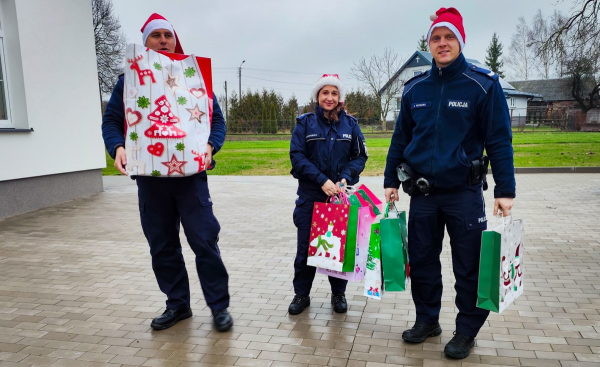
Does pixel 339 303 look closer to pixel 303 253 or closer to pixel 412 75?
pixel 303 253

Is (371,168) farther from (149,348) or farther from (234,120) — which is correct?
(234,120)

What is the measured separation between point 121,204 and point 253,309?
6105mm

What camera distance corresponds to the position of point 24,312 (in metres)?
3.93

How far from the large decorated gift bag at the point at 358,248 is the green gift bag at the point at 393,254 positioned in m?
0.20

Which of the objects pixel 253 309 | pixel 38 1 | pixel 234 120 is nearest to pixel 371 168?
pixel 38 1

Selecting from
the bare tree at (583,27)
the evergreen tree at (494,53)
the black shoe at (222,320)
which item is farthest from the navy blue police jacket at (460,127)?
the evergreen tree at (494,53)

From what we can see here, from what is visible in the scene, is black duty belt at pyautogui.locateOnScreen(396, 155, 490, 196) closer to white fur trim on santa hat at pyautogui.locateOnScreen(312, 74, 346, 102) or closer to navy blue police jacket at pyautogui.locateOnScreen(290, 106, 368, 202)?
navy blue police jacket at pyautogui.locateOnScreen(290, 106, 368, 202)

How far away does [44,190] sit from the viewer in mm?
8781

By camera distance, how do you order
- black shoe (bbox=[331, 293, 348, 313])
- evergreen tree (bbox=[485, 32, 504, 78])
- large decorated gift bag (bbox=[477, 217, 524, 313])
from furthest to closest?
evergreen tree (bbox=[485, 32, 504, 78])
black shoe (bbox=[331, 293, 348, 313])
large decorated gift bag (bbox=[477, 217, 524, 313])

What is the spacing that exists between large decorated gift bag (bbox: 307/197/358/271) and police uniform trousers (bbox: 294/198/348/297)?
0.16m

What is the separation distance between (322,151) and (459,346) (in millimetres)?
1683

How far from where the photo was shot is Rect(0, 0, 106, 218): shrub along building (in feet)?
25.9

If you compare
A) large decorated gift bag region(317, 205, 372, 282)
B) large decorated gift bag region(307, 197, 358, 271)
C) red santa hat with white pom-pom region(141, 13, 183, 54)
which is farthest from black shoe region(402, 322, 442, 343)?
red santa hat with white pom-pom region(141, 13, 183, 54)

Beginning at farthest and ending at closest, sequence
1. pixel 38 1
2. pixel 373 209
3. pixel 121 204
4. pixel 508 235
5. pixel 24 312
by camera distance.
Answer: pixel 121 204 → pixel 38 1 → pixel 24 312 → pixel 373 209 → pixel 508 235
